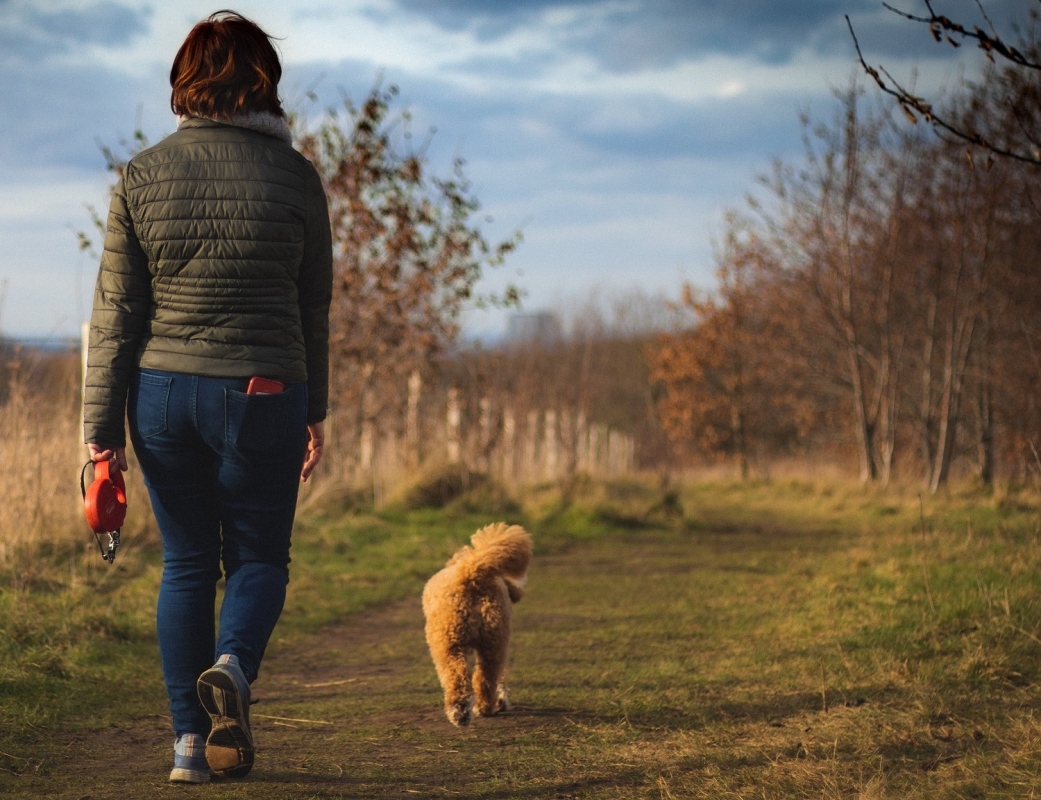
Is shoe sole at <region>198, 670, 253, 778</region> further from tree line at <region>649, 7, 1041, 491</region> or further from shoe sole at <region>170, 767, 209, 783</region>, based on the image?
tree line at <region>649, 7, 1041, 491</region>

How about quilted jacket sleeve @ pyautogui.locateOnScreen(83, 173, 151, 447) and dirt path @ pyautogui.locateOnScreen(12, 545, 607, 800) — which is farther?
dirt path @ pyautogui.locateOnScreen(12, 545, 607, 800)

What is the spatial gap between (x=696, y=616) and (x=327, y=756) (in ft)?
10.9

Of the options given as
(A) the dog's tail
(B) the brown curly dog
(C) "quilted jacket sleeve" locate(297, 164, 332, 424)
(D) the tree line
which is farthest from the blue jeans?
(D) the tree line

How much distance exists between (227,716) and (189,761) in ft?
0.92

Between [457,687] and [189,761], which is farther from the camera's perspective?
[457,687]

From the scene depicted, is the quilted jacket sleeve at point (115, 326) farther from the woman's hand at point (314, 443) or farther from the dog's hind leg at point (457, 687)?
the dog's hind leg at point (457, 687)

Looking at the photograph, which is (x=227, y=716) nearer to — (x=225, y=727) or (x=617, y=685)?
(x=225, y=727)

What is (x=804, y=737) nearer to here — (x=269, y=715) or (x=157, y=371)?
(x=269, y=715)

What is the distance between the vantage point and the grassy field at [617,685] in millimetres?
3365

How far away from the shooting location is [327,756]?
3652mm

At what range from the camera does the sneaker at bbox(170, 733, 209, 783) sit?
10.4 feet

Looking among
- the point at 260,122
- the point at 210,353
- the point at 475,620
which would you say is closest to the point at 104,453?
the point at 210,353

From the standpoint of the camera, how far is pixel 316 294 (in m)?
3.42

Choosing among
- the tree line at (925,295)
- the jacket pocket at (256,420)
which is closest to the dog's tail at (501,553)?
the jacket pocket at (256,420)
